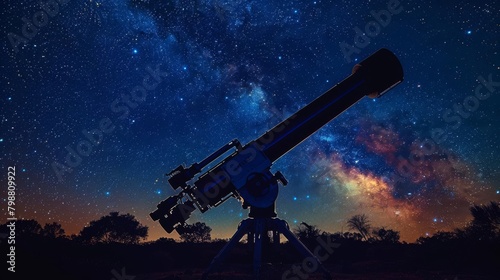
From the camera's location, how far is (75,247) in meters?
15.8

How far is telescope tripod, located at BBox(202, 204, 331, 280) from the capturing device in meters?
5.29

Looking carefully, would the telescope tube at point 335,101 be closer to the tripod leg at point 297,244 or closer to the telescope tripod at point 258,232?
the telescope tripod at point 258,232

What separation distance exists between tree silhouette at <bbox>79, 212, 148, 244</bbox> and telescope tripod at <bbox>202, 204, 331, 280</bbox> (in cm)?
3323

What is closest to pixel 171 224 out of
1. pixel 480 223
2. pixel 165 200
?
pixel 165 200

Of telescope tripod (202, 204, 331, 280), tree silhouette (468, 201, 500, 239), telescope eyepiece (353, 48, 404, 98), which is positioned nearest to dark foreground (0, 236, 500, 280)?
telescope tripod (202, 204, 331, 280)

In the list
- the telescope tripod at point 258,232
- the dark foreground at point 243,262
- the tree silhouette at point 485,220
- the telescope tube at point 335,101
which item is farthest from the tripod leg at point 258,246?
the tree silhouette at point 485,220

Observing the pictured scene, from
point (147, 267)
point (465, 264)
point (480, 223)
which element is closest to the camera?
point (465, 264)

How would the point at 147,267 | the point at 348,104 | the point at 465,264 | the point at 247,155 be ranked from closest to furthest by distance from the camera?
the point at 247,155 < the point at 348,104 < the point at 465,264 < the point at 147,267

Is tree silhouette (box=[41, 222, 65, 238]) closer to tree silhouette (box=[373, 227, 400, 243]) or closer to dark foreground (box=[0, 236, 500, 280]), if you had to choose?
dark foreground (box=[0, 236, 500, 280])

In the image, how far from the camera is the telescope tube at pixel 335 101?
6.41m

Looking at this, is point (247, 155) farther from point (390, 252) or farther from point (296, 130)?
point (390, 252)

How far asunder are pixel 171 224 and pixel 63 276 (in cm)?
492

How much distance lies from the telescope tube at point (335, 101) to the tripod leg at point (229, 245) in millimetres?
1580

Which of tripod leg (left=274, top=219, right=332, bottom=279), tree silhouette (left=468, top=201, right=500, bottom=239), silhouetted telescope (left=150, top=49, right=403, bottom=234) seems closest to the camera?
tripod leg (left=274, top=219, right=332, bottom=279)
